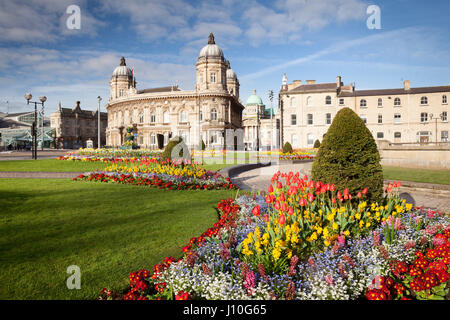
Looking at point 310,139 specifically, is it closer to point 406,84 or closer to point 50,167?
point 406,84

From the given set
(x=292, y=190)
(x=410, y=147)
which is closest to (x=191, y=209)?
(x=292, y=190)

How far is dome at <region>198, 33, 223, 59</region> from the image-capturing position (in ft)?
210

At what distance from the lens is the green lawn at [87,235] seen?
139 inches

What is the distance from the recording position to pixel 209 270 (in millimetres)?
3336

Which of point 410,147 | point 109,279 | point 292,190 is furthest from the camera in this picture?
point 410,147

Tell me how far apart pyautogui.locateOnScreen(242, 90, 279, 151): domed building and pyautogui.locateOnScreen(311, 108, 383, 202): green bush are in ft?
260

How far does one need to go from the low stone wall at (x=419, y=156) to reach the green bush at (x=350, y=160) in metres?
19.4

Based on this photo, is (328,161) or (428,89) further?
(428,89)

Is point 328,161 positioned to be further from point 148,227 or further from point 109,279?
point 109,279

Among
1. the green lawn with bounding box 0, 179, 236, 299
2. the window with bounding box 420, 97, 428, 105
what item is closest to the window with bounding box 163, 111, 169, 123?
the window with bounding box 420, 97, 428, 105

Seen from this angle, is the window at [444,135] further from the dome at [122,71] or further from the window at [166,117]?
the dome at [122,71]

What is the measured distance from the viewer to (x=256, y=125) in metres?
94.4

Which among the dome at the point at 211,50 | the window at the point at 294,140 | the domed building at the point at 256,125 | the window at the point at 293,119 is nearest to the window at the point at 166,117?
the dome at the point at 211,50
